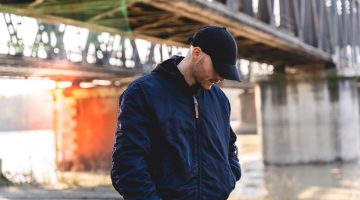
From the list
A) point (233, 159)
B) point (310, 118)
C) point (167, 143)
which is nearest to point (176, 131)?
point (167, 143)

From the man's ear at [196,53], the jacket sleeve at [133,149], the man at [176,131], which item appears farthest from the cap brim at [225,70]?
the jacket sleeve at [133,149]

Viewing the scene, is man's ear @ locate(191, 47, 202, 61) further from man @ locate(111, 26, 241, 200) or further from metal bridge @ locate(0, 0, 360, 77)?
metal bridge @ locate(0, 0, 360, 77)

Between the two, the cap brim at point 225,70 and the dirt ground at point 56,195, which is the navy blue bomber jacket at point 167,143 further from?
the dirt ground at point 56,195

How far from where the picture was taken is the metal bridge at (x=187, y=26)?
12.9m

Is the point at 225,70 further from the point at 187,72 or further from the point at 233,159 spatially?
the point at 233,159

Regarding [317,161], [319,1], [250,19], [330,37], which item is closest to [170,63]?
[250,19]

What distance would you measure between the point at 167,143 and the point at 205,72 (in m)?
0.41

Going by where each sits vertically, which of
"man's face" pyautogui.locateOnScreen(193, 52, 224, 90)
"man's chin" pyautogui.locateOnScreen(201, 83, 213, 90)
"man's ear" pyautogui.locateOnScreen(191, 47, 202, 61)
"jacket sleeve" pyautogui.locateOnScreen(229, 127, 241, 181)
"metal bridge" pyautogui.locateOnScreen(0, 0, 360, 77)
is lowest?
"jacket sleeve" pyautogui.locateOnScreen(229, 127, 241, 181)

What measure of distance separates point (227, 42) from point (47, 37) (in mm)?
19902

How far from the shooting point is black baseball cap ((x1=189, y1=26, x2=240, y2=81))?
270cm

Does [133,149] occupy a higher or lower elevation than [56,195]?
higher

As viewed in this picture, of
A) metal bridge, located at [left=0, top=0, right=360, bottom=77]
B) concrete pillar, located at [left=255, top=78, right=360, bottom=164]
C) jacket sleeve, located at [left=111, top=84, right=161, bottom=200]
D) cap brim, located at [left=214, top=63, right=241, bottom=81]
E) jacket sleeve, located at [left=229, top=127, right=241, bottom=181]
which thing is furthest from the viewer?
concrete pillar, located at [left=255, top=78, right=360, bottom=164]

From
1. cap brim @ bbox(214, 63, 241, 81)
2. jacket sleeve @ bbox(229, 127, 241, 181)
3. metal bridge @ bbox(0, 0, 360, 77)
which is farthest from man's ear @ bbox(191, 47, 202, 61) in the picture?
metal bridge @ bbox(0, 0, 360, 77)

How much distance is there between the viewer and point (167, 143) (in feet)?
8.93
